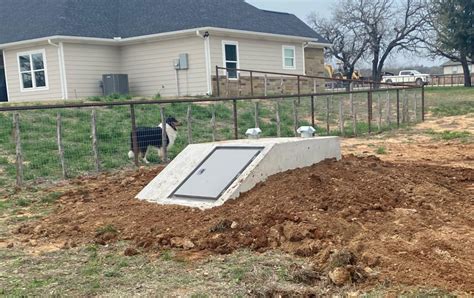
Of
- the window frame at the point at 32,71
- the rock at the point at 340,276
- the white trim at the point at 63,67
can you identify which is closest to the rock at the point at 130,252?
the rock at the point at 340,276

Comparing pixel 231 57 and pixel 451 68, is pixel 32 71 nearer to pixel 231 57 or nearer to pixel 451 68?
pixel 231 57

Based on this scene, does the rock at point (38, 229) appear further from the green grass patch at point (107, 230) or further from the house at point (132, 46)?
the house at point (132, 46)

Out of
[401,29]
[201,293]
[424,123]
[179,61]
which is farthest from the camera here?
[401,29]

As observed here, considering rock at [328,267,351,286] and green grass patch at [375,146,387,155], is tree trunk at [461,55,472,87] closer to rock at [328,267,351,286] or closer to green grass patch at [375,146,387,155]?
green grass patch at [375,146,387,155]

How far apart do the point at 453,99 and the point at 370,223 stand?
2258cm

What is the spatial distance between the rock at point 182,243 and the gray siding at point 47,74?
1646 cm

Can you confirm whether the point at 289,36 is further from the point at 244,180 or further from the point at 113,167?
the point at 244,180

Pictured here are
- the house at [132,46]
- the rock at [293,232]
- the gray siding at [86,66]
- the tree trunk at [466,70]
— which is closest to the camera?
the rock at [293,232]

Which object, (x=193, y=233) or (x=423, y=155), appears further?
(x=423, y=155)

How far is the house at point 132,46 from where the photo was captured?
19.9 m

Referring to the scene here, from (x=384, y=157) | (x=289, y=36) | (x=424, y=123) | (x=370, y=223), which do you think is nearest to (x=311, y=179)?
(x=370, y=223)

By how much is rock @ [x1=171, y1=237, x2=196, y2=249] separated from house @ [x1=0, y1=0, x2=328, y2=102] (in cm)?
1535

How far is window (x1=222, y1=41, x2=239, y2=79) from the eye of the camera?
68.0ft

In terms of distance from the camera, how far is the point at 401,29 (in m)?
42.9
